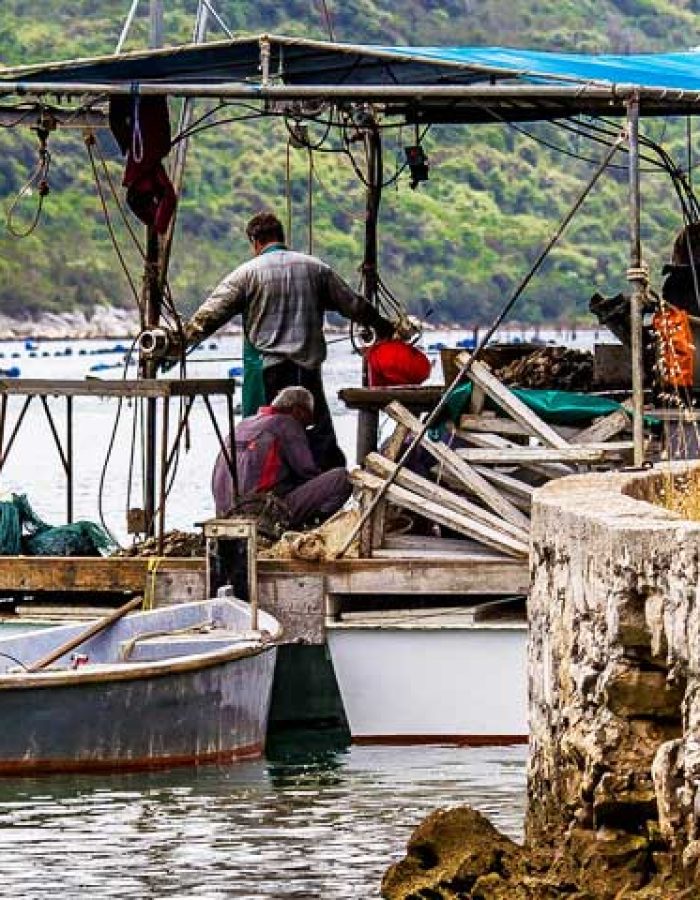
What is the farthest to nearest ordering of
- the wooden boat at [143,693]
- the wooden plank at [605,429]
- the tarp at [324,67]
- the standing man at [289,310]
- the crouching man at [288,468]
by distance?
the standing man at [289,310] < the crouching man at [288,468] < the wooden plank at [605,429] < the tarp at [324,67] < the wooden boat at [143,693]

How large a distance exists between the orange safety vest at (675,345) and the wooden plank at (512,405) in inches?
A: 25.6

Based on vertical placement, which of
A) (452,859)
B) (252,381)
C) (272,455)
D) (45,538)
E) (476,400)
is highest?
(252,381)

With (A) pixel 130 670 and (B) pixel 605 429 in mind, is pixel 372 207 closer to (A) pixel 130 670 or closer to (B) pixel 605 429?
(B) pixel 605 429

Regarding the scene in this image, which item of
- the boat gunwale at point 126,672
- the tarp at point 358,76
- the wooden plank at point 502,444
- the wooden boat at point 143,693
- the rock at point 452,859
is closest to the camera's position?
the rock at point 452,859

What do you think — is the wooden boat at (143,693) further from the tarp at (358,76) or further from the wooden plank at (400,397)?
the tarp at (358,76)

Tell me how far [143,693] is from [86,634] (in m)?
0.81

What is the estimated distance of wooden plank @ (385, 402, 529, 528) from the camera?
16.5 m

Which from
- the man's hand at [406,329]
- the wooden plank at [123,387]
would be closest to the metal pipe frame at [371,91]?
the wooden plank at [123,387]

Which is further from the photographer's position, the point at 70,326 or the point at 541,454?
the point at 70,326

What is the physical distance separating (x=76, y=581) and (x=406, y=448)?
1785 millimetres

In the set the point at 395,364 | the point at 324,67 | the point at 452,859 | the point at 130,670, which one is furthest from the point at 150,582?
the point at 452,859

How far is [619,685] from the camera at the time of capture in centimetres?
1012

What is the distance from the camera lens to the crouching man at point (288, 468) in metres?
17.1

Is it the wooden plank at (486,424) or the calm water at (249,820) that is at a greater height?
the wooden plank at (486,424)
